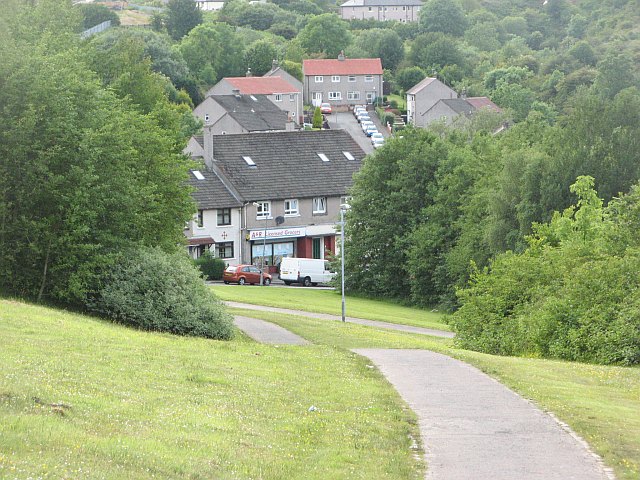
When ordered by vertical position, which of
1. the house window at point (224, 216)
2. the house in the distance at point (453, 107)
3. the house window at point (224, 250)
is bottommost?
the house window at point (224, 250)

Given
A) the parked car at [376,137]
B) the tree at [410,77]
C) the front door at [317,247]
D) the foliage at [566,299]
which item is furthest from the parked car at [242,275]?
the tree at [410,77]

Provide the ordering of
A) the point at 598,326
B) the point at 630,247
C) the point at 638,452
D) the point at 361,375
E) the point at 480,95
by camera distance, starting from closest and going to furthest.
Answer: the point at 638,452 < the point at 361,375 < the point at 598,326 < the point at 630,247 < the point at 480,95

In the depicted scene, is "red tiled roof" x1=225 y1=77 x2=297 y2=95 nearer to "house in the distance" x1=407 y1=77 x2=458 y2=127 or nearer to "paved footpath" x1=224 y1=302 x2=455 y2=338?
"house in the distance" x1=407 y1=77 x2=458 y2=127

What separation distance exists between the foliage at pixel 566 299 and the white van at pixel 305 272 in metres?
28.1

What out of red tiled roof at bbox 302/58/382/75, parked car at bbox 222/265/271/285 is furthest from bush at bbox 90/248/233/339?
red tiled roof at bbox 302/58/382/75

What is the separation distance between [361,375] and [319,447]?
26.7 feet

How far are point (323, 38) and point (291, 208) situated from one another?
390 feet

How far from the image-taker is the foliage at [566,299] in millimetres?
30438

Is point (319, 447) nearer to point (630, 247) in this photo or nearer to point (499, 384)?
point (499, 384)

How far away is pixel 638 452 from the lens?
15.3m

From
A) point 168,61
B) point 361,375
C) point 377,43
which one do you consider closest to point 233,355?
point 361,375

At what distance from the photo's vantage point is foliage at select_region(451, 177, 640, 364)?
30.4m

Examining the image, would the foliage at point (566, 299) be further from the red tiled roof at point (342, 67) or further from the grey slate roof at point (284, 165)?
the red tiled roof at point (342, 67)

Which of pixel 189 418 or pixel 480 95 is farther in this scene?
pixel 480 95
